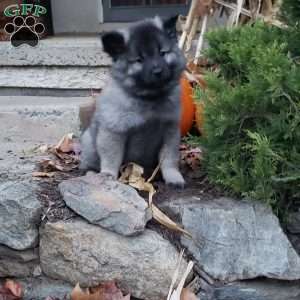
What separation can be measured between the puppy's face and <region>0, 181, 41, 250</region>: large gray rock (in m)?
0.73

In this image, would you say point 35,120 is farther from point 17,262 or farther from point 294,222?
point 294,222

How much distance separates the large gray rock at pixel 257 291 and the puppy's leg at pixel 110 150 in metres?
0.75

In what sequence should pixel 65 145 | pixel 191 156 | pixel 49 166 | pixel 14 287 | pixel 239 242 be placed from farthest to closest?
1. pixel 65 145
2. pixel 191 156
3. pixel 49 166
4. pixel 14 287
5. pixel 239 242

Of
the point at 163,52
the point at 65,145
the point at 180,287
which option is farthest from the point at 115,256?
the point at 65,145

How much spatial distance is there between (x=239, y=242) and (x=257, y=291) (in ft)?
0.81

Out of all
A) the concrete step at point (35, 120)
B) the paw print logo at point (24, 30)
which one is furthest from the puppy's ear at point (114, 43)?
the paw print logo at point (24, 30)

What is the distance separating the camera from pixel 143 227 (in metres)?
2.70

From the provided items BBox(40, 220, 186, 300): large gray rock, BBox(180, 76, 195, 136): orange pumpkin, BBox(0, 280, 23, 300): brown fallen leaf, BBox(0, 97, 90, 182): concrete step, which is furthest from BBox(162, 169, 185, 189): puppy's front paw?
BBox(0, 97, 90, 182): concrete step

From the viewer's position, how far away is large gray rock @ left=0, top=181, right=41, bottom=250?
2.82 metres

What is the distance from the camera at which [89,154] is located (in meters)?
3.21

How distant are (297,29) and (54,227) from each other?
5.08ft

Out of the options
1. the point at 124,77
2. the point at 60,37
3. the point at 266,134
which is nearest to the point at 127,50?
the point at 124,77
